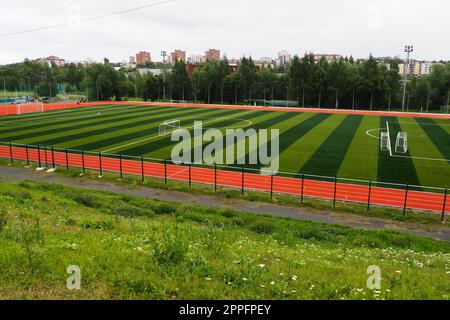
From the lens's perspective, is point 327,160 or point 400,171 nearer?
point 400,171

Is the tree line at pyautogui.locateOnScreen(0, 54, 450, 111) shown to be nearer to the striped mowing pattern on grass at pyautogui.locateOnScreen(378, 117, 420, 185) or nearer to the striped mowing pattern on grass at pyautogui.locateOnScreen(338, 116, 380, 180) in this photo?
the striped mowing pattern on grass at pyautogui.locateOnScreen(338, 116, 380, 180)

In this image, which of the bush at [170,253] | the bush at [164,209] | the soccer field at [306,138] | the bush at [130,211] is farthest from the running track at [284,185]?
the bush at [170,253]

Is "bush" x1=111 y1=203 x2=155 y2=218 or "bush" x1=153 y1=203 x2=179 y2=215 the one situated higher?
"bush" x1=111 y1=203 x2=155 y2=218

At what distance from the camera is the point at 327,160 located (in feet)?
94.3

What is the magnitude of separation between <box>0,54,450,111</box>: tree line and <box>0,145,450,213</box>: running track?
61327 mm

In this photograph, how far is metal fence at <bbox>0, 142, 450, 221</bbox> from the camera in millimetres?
20219

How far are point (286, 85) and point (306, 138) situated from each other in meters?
52.9

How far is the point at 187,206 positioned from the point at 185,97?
3099 inches

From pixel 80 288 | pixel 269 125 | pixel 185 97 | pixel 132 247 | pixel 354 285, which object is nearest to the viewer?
pixel 80 288

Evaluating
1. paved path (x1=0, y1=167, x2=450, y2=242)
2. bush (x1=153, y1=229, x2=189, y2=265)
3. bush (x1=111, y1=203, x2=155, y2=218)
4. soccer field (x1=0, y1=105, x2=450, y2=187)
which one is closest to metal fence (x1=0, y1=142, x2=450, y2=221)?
paved path (x1=0, y1=167, x2=450, y2=242)

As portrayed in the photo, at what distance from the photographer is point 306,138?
38000mm

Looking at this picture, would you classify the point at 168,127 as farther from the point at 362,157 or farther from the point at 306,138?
the point at 362,157

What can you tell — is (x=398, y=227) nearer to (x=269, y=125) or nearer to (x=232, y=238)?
(x=232, y=238)

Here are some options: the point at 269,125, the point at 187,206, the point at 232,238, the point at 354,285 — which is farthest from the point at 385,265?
the point at 269,125
